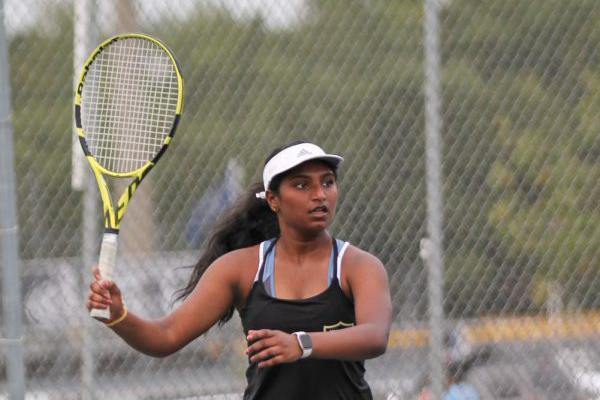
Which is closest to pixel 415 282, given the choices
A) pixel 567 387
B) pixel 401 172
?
pixel 401 172

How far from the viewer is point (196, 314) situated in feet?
11.8

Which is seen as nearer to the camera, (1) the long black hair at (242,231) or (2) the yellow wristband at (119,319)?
(2) the yellow wristband at (119,319)

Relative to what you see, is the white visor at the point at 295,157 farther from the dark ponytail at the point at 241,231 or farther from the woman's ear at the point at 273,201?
the dark ponytail at the point at 241,231

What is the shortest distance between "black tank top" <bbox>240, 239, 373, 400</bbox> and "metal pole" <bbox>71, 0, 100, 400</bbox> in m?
1.84

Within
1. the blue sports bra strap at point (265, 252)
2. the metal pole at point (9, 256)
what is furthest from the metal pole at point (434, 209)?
the metal pole at point (9, 256)

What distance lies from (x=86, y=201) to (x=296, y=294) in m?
2.02

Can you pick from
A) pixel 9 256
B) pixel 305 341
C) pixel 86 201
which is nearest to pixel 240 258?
pixel 305 341

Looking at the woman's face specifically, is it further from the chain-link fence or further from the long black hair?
the chain-link fence

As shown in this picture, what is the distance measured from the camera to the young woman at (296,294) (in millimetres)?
3465

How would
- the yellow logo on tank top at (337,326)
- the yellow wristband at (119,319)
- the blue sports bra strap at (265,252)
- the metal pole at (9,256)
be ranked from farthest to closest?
the metal pole at (9,256)
the blue sports bra strap at (265,252)
the yellow logo on tank top at (337,326)
the yellow wristband at (119,319)

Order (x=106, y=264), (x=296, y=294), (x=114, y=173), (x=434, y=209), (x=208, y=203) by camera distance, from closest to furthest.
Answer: (x=106, y=264) < (x=296, y=294) < (x=114, y=173) < (x=208, y=203) < (x=434, y=209)

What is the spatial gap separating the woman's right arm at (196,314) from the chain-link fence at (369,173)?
1.72m

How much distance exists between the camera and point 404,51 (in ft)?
18.4

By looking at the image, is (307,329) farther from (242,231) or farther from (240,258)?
(242,231)
